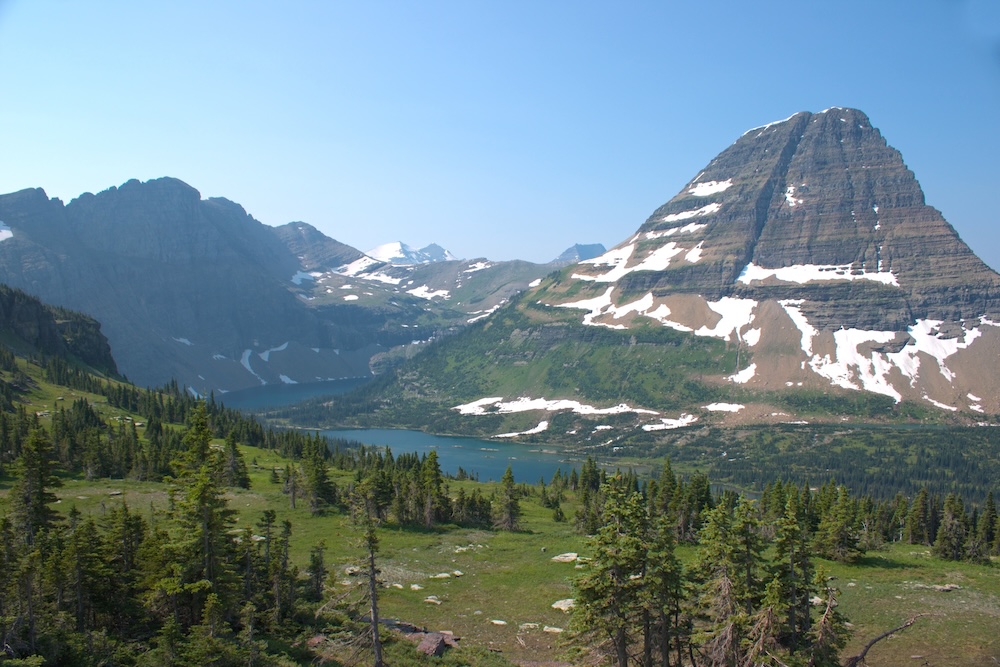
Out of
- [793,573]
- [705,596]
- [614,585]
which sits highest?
[614,585]

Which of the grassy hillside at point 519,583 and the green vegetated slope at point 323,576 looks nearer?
the green vegetated slope at point 323,576

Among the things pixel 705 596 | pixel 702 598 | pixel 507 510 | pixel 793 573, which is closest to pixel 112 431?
pixel 507 510

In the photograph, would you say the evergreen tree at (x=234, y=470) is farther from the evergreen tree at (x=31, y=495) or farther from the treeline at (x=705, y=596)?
the treeline at (x=705, y=596)

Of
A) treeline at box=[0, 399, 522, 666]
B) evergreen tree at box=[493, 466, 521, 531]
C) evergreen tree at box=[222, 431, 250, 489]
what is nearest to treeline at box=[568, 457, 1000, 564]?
evergreen tree at box=[493, 466, 521, 531]

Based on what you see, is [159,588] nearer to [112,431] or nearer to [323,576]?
[323,576]

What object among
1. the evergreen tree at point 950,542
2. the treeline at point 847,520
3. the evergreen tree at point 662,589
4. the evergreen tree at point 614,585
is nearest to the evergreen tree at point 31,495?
the evergreen tree at point 614,585

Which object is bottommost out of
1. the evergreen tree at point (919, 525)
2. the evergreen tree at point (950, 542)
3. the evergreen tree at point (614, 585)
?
the evergreen tree at point (919, 525)

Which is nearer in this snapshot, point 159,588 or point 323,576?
point 159,588

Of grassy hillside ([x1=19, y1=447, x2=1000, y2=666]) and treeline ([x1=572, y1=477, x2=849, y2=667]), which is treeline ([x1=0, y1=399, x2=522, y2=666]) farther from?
treeline ([x1=572, y1=477, x2=849, y2=667])

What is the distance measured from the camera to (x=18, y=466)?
45.6m

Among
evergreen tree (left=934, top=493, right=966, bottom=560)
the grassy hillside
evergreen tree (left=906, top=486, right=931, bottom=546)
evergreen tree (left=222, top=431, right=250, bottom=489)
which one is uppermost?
evergreen tree (left=222, top=431, right=250, bottom=489)

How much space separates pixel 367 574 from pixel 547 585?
34.3 meters

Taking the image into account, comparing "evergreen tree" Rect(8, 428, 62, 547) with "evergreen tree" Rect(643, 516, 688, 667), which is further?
"evergreen tree" Rect(8, 428, 62, 547)

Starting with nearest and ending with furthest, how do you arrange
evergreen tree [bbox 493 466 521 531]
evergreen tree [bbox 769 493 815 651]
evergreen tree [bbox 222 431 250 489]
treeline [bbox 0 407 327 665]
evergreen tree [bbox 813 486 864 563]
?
treeline [bbox 0 407 327 665] → evergreen tree [bbox 769 493 815 651] → evergreen tree [bbox 813 486 864 563] → evergreen tree [bbox 493 466 521 531] → evergreen tree [bbox 222 431 250 489]
